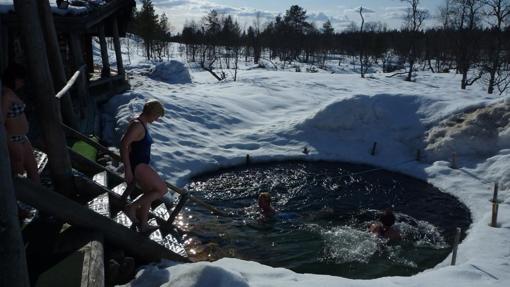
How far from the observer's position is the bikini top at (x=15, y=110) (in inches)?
188

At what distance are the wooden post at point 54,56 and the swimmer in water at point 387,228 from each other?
6.13 meters

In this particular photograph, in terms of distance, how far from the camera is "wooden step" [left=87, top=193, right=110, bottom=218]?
201 inches

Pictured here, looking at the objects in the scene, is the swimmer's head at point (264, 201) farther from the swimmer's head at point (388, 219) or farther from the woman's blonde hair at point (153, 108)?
the woman's blonde hair at point (153, 108)

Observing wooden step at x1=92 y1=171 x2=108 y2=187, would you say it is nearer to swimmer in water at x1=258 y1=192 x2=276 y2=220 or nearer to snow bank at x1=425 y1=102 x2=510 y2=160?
swimmer in water at x1=258 y1=192 x2=276 y2=220

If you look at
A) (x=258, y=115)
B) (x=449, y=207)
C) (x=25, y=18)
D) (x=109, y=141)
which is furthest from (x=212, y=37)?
(x=25, y=18)

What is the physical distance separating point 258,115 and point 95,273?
1377 cm

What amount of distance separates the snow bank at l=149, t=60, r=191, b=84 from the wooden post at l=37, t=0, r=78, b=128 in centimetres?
1729

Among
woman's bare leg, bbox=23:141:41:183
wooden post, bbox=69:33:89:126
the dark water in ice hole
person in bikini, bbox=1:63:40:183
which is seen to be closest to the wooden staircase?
woman's bare leg, bbox=23:141:41:183

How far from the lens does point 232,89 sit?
2139cm

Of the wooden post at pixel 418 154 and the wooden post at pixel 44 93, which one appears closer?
the wooden post at pixel 44 93

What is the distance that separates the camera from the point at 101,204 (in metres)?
5.25

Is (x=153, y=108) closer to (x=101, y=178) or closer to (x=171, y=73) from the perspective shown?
(x=101, y=178)

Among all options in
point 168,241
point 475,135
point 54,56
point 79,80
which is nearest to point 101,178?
point 168,241

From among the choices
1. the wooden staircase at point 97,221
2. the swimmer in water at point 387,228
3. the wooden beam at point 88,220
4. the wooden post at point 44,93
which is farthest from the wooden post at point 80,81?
the swimmer in water at point 387,228
